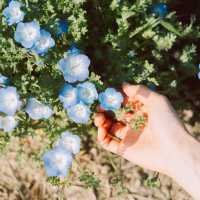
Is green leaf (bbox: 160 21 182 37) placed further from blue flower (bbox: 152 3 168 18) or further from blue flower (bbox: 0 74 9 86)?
blue flower (bbox: 0 74 9 86)

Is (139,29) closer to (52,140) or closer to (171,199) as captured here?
(52,140)

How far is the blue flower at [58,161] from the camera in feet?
7.86

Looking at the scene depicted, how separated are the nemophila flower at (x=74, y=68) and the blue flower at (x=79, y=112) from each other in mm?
112

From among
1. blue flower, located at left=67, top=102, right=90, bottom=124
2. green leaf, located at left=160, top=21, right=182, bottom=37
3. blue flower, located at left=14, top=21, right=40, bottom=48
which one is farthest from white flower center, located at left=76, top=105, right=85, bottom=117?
green leaf, located at left=160, top=21, right=182, bottom=37

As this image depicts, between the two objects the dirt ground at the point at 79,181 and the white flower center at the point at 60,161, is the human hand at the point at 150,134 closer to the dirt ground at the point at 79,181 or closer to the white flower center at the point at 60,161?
the white flower center at the point at 60,161

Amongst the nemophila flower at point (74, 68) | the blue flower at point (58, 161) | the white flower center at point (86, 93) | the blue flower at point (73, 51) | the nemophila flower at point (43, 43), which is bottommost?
the blue flower at point (58, 161)

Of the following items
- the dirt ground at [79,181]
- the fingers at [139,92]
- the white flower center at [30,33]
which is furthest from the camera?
the dirt ground at [79,181]

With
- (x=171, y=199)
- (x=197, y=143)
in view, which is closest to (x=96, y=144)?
(x=171, y=199)

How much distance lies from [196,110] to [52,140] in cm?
83

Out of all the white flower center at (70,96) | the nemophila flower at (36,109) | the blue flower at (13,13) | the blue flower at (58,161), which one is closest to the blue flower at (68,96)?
the white flower center at (70,96)

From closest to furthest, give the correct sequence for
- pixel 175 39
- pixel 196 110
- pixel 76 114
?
pixel 76 114, pixel 175 39, pixel 196 110

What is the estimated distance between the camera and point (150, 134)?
2.49 m

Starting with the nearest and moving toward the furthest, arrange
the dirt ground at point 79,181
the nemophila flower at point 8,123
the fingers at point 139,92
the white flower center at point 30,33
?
the white flower center at point 30,33 < the fingers at point 139,92 < the nemophila flower at point 8,123 < the dirt ground at point 79,181

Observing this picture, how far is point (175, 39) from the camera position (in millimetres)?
2783
